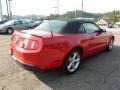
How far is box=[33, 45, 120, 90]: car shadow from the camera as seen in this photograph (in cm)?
427

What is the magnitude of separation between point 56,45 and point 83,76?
1155 millimetres

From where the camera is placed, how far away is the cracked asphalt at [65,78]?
4.21m

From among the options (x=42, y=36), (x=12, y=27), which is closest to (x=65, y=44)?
(x=42, y=36)

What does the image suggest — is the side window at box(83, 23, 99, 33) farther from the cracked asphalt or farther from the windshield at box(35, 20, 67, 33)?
the cracked asphalt

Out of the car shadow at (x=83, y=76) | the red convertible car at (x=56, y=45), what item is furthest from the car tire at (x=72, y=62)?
the car shadow at (x=83, y=76)

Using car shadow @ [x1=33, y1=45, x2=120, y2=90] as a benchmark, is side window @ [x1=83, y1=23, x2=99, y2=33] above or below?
above

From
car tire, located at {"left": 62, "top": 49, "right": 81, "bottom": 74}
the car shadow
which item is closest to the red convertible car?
car tire, located at {"left": 62, "top": 49, "right": 81, "bottom": 74}

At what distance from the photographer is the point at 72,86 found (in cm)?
423

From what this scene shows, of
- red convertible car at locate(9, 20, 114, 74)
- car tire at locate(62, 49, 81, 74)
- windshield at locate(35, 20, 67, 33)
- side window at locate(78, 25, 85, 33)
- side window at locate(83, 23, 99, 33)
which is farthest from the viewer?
side window at locate(83, 23, 99, 33)

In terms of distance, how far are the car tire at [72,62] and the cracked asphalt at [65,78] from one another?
134 millimetres

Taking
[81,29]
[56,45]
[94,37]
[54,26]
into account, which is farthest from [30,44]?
[94,37]

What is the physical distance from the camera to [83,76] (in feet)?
15.8

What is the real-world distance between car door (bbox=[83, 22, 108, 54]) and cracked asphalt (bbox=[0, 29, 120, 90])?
1.75 ft

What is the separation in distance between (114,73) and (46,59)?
6.55 feet
